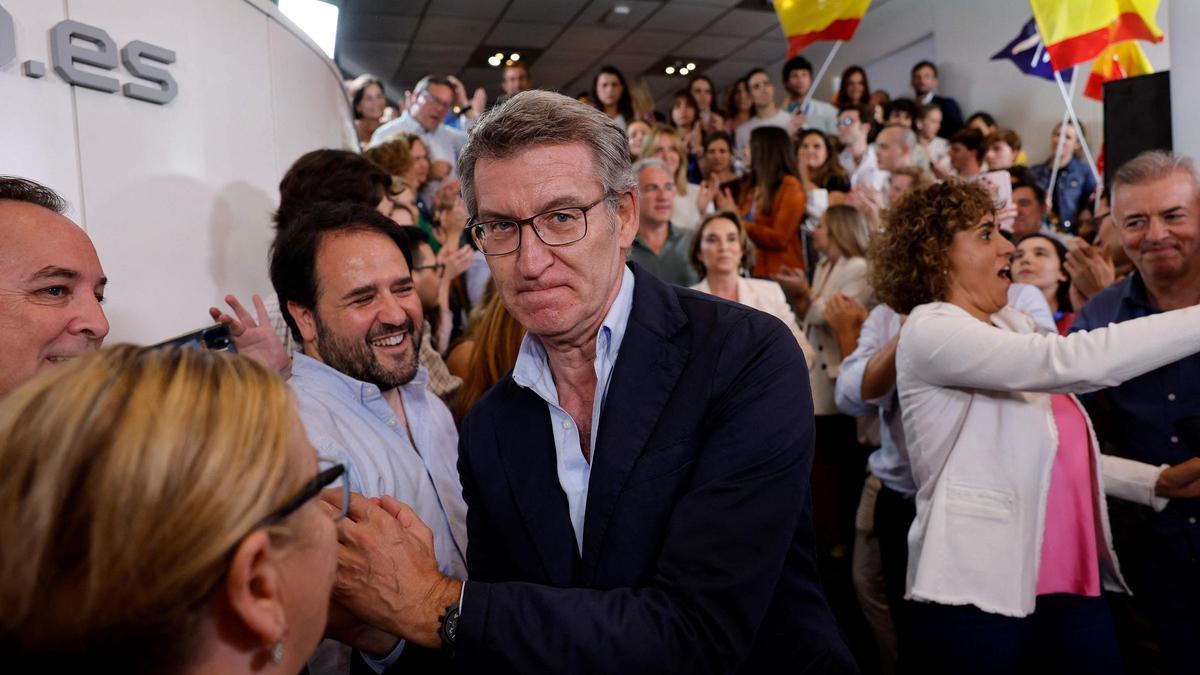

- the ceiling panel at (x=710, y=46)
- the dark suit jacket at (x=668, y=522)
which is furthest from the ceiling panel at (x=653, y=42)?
the dark suit jacket at (x=668, y=522)

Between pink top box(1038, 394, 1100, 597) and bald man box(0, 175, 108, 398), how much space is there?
91.2 inches

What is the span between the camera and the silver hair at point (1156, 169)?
236cm

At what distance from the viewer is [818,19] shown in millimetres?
6062

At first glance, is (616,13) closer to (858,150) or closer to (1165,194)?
(858,150)

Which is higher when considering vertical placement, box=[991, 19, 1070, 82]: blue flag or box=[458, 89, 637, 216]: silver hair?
box=[991, 19, 1070, 82]: blue flag

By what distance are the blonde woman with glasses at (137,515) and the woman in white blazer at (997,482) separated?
1844 millimetres

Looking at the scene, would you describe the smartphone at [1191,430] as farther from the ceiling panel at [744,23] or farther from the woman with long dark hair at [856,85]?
the ceiling panel at [744,23]

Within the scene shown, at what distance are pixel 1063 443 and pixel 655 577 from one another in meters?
1.53

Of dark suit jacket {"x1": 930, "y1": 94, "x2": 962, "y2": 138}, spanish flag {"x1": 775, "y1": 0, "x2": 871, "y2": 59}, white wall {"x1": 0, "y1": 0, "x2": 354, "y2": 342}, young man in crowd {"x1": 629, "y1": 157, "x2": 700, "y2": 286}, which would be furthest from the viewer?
dark suit jacket {"x1": 930, "y1": 94, "x2": 962, "y2": 138}

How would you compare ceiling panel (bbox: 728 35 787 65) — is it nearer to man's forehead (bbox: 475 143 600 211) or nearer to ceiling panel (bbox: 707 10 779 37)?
ceiling panel (bbox: 707 10 779 37)

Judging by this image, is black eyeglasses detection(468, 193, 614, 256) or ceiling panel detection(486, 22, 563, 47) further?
ceiling panel detection(486, 22, 563, 47)

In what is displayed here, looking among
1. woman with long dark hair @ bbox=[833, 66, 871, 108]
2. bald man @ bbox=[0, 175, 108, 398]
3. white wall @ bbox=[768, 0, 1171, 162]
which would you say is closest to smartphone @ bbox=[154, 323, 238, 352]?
bald man @ bbox=[0, 175, 108, 398]

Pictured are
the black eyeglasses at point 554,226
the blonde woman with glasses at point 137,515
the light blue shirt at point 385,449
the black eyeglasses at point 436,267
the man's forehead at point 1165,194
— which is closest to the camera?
the blonde woman with glasses at point 137,515

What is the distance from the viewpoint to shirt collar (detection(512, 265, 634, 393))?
1.47 m
